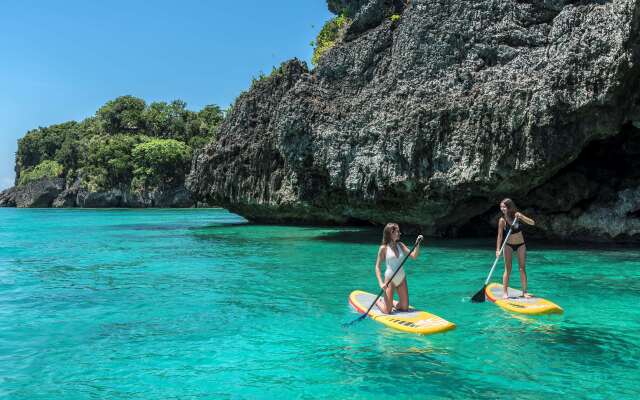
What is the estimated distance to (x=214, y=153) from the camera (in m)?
36.7

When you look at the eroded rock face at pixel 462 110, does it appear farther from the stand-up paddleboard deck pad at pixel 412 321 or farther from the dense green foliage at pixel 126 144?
the dense green foliage at pixel 126 144

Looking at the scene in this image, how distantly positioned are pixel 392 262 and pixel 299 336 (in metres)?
2.06

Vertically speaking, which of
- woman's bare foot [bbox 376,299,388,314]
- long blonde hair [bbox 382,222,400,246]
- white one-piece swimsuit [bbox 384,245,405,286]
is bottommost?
woman's bare foot [bbox 376,299,388,314]

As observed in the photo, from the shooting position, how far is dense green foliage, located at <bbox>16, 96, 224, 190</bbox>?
82.6 meters

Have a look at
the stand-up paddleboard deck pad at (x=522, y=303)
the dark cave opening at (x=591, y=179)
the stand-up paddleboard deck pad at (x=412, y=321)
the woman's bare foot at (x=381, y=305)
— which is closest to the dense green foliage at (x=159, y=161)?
the dark cave opening at (x=591, y=179)

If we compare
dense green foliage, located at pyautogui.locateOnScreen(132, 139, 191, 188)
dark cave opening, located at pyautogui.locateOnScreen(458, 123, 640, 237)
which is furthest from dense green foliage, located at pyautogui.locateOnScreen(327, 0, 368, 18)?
dense green foliage, located at pyautogui.locateOnScreen(132, 139, 191, 188)

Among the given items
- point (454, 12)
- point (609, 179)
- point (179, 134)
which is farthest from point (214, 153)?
point (179, 134)

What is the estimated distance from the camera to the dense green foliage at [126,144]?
82.6m

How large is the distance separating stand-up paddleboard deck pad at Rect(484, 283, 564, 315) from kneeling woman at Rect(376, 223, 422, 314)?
7.42ft

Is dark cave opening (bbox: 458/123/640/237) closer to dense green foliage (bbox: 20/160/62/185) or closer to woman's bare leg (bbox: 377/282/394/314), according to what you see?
woman's bare leg (bbox: 377/282/394/314)

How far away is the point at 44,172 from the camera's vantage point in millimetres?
100000

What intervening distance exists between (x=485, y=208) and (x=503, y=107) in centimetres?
567

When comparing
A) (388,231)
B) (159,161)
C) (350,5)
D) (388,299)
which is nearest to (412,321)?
(388,299)

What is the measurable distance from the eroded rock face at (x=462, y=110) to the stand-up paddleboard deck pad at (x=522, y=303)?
9263 millimetres
